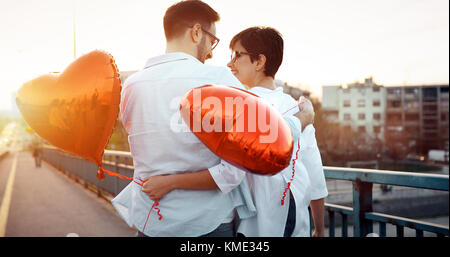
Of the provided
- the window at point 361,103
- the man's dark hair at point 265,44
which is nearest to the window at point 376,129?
the window at point 361,103

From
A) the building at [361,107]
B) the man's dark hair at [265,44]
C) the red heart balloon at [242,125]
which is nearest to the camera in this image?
the red heart balloon at [242,125]

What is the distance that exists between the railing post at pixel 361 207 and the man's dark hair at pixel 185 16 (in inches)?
61.2

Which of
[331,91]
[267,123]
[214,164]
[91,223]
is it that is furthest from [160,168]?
[331,91]

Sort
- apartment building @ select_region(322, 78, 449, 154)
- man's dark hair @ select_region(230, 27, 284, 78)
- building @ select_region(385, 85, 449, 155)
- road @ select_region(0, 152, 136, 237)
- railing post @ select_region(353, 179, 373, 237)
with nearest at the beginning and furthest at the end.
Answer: man's dark hair @ select_region(230, 27, 284, 78), railing post @ select_region(353, 179, 373, 237), road @ select_region(0, 152, 136, 237), building @ select_region(385, 85, 449, 155), apartment building @ select_region(322, 78, 449, 154)

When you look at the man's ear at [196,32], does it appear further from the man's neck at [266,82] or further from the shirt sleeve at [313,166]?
the shirt sleeve at [313,166]

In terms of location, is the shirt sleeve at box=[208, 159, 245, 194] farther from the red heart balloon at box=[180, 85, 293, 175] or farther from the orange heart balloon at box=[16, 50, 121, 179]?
the orange heart balloon at box=[16, 50, 121, 179]

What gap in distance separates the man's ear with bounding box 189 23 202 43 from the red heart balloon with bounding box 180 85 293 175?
1.39 feet

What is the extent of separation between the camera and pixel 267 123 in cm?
111

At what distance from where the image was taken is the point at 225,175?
1299 millimetres

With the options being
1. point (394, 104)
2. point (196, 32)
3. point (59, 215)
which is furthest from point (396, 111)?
point (196, 32)

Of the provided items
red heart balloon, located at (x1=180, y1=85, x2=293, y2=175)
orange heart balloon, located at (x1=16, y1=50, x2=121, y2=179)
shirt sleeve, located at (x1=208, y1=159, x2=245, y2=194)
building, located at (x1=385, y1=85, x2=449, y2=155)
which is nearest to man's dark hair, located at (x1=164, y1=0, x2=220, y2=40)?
orange heart balloon, located at (x1=16, y1=50, x2=121, y2=179)

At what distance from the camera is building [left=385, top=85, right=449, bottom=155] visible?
6512 centimetres

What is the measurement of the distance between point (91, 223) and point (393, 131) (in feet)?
224

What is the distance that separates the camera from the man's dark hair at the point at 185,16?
1.48 m
